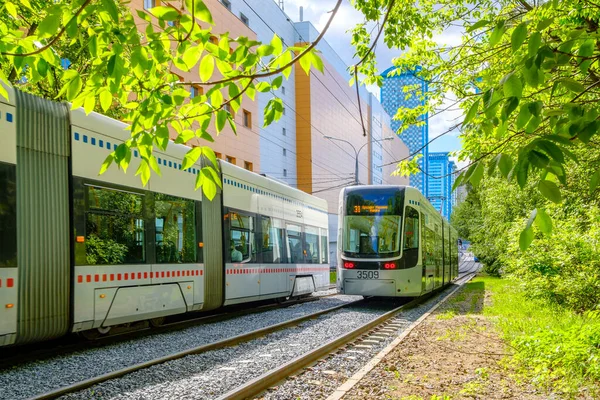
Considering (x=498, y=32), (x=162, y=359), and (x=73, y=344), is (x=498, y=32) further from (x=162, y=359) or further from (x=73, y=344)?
(x=73, y=344)

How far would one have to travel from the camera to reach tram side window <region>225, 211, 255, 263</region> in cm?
1227

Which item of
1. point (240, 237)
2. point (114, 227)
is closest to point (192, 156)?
point (114, 227)

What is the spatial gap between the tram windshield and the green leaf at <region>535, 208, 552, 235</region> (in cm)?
1277

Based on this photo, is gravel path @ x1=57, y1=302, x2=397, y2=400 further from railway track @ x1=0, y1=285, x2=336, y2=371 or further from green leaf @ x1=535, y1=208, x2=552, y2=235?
green leaf @ x1=535, y1=208, x2=552, y2=235

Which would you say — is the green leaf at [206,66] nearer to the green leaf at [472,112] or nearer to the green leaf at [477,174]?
the green leaf at [472,112]

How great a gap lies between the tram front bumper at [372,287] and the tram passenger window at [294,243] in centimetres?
183

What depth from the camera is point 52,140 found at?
7547mm

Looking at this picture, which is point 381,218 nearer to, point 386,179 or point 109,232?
point 109,232

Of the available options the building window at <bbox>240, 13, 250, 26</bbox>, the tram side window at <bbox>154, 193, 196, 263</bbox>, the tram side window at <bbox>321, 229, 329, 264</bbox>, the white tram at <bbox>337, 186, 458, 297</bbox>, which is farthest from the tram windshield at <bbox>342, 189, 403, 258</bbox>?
the building window at <bbox>240, 13, 250, 26</bbox>

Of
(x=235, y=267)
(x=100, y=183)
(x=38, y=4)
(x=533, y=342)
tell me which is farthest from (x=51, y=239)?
(x=533, y=342)

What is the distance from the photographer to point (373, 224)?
601 inches

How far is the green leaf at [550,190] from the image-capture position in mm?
2096

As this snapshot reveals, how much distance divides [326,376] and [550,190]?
493 centimetres

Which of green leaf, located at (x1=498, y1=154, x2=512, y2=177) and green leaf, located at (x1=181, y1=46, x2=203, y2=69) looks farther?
green leaf, located at (x1=181, y1=46, x2=203, y2=69)
